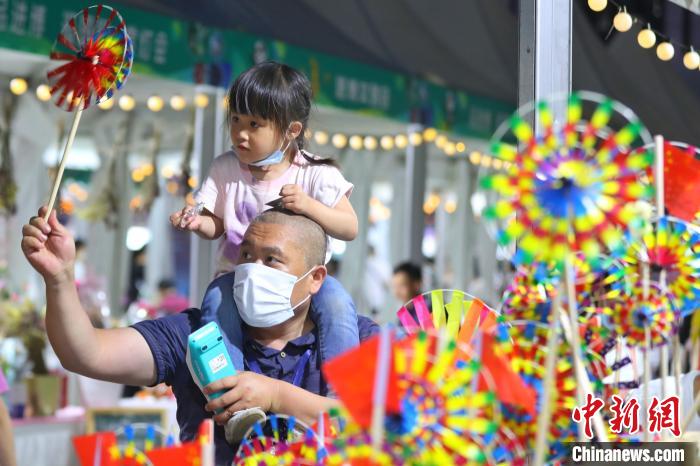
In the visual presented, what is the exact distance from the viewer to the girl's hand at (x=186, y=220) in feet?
6.18

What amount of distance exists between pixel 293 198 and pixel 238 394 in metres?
0.36

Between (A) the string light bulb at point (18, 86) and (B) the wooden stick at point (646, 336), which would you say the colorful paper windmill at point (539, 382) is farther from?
(A) the string light bulb at point (18, 86)

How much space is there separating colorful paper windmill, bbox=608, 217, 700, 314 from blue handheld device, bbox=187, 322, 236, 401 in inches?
24.1

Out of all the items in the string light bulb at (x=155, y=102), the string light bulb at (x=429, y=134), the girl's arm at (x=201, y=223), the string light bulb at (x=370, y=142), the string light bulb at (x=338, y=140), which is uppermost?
the string light bulb at (x=429, y=134)

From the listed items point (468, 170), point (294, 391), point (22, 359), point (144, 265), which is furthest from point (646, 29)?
point (468, 170)

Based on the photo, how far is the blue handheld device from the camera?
1588mm

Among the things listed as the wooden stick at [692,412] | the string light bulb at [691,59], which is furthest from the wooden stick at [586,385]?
the string light bulb at [691,59]

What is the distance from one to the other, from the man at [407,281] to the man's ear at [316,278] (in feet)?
15.2

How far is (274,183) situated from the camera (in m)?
1.96

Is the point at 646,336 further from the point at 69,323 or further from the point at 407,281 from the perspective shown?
the point at 407,281

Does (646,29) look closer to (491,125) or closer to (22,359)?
Result: (22,359)

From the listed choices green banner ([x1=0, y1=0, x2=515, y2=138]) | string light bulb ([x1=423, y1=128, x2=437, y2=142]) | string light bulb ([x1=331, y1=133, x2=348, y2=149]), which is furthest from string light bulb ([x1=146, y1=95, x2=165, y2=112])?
string light bulb ([x1=423, y1=128, x2=437, y2=142])

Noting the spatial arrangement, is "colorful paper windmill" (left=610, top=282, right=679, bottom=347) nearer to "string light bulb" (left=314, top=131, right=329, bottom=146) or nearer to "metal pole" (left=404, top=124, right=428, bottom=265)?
"string light bulb" (left=314, top=131, right=329, bottom=146)

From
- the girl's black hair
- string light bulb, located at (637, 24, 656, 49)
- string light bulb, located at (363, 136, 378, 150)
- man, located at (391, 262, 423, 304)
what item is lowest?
the girl's black hair
